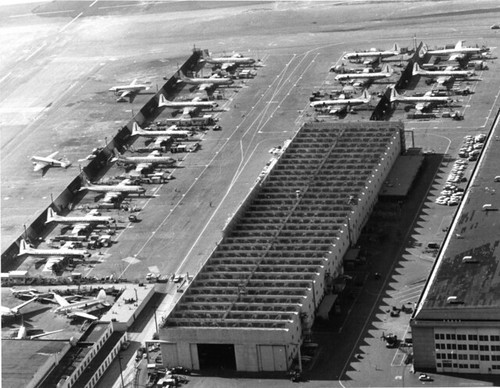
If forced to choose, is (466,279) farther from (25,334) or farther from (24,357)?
(25,334)

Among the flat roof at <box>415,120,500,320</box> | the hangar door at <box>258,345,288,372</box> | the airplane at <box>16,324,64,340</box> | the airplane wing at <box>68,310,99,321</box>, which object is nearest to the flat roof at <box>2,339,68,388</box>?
the airplane at <box>16,324,64,340</box>

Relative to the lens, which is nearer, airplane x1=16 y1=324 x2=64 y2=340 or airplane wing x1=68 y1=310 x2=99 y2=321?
airplane x1=16 y1=324 x2=64 y2=340

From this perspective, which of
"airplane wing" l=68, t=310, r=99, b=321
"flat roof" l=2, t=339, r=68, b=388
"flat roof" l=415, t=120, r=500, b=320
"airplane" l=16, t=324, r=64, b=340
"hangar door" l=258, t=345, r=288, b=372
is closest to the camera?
"flat roof" l=415, t=120, r=500, b=320

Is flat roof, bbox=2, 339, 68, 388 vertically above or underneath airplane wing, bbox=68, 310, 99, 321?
underneath

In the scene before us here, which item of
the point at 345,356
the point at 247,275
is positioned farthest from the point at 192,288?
the point at 345,356

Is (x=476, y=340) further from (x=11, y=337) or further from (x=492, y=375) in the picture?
(x=11, y=337)

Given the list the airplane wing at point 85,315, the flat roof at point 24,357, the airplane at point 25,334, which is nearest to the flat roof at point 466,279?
the airplane wing at point 85,315

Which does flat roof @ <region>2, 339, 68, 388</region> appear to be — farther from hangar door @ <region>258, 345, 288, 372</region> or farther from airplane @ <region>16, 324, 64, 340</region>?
hangar door @ <region>258, 345, 288, 372</region>

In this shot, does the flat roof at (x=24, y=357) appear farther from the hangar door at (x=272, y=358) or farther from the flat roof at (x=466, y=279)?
the flat roof at (x=466, y=279)
